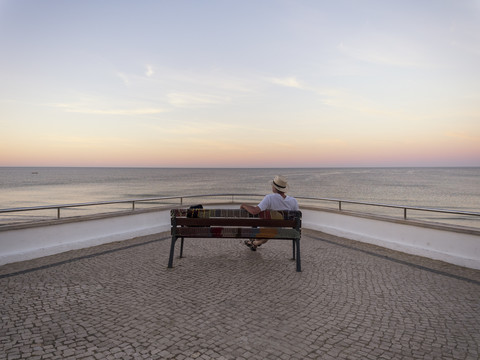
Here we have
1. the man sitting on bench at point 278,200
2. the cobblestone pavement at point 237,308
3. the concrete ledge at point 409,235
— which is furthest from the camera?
the man sitting on bench at point 278,200

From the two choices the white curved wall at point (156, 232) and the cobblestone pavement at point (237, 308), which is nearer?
the cobblestone pavement at point (237, 308)

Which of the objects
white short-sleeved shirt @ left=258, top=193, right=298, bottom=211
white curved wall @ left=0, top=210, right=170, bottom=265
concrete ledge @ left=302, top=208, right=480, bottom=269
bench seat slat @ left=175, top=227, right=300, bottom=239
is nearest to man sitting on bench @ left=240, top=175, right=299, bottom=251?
white short-sleeved shirt @ left=258, top=193, right=298, bottom=211

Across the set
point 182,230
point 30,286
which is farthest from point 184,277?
point 30,286

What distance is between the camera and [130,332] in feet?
10.0

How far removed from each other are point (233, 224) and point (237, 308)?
1.77 m

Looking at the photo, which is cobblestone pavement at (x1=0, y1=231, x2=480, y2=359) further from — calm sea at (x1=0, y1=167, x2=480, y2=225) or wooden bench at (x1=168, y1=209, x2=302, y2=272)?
calm sea at (x1=0, y1=167, x2=480, y2=225)

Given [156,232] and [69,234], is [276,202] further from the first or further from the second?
[69,234]

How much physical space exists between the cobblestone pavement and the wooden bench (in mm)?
553

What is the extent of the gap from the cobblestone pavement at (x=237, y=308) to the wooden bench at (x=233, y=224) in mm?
553

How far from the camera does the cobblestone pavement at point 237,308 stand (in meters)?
2.79

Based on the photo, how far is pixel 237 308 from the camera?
359 centimetres

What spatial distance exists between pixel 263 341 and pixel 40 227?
15.6ft

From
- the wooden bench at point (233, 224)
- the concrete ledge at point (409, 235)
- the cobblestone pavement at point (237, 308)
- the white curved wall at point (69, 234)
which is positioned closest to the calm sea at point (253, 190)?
the concrete ledge at point (409, 235)

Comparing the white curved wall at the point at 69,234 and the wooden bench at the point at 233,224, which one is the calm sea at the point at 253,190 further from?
the wooden bench at the point at 233,224
